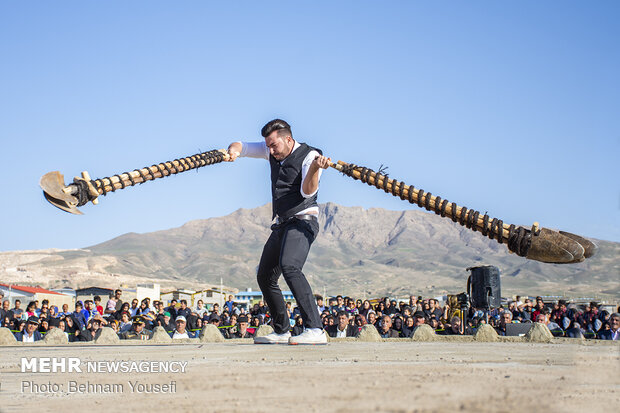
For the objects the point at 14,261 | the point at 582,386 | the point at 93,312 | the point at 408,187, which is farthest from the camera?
the point at 14,261

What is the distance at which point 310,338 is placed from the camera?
7.92 metres

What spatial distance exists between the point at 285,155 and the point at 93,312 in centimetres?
1167

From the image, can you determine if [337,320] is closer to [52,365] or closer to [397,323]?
[397,323]

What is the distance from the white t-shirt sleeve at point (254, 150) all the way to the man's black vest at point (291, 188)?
55 centimetres

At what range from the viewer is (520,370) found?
191 inches

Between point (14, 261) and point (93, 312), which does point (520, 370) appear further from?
point (14, 261)

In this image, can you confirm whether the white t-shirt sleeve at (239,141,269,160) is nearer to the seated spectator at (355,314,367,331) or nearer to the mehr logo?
the mehr logo

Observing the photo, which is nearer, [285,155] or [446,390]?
[446,390]

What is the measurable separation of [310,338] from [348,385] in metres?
3.97

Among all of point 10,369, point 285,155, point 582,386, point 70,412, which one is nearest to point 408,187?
point 285,155

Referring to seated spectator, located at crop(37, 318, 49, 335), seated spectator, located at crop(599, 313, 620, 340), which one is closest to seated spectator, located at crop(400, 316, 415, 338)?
seated spectator, located at crop(599, 313, 620, 340)

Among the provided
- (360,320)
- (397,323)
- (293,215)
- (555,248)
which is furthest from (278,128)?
(397,323)

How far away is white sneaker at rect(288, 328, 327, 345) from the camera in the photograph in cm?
789

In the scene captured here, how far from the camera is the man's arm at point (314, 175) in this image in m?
7.62
